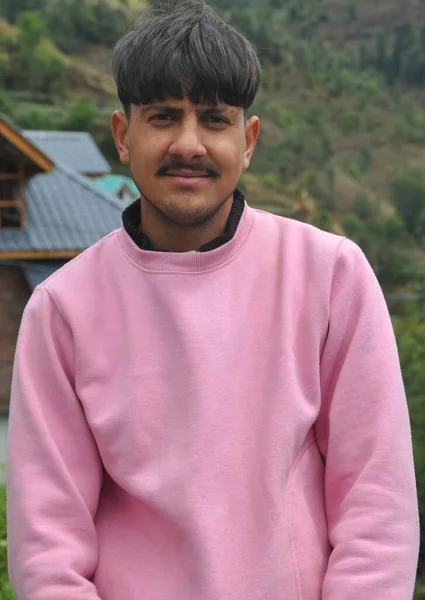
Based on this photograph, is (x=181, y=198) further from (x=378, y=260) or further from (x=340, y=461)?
(x=378, y=260)

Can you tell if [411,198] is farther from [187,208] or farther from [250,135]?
[187,208]

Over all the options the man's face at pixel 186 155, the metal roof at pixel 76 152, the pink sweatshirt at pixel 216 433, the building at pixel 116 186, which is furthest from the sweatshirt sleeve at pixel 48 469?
the building at pixel 116 186

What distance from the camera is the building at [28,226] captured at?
9.53m

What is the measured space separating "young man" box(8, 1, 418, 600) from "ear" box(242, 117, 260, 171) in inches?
1.1

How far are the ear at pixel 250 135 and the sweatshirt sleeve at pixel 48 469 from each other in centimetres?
46

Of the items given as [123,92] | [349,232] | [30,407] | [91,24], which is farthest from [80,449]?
[91,24]

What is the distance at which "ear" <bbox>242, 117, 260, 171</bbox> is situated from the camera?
4.91 ft

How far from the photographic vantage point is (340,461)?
1.37m

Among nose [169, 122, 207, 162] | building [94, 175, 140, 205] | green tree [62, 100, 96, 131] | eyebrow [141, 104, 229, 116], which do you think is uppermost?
eyebrow [141, 104, 229, 116]

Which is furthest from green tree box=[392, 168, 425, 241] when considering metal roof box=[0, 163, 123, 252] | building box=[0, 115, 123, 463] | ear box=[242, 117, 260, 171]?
ear box=[242, 117, 260, 171]

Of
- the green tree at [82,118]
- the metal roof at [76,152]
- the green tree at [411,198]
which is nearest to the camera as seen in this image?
the metal roof at [76,152]

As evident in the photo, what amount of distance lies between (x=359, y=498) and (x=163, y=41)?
0.86 m

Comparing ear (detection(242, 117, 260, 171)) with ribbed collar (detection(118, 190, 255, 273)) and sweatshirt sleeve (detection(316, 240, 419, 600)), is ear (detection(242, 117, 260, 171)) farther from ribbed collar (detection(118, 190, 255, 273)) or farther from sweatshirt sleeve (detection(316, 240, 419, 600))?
sweatshirt sleeve (detection(316, 240, 419, 600))

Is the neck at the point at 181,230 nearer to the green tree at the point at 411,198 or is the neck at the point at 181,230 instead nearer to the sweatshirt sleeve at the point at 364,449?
the sweatshirt sleeve at the point at 364,449
